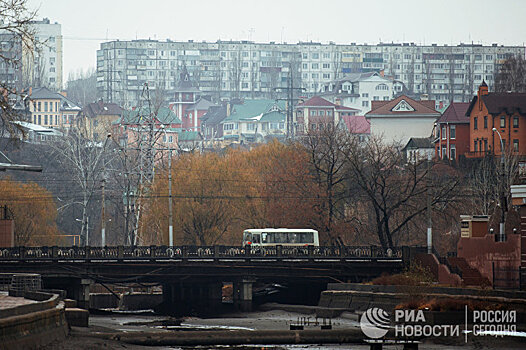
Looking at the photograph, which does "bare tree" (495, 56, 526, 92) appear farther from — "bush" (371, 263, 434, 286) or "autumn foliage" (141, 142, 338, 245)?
"bush" (371, 263, 434, 286)

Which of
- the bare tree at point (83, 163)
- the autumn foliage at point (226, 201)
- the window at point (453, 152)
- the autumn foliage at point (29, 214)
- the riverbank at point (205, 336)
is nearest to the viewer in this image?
the riverbank at point (205, 336)


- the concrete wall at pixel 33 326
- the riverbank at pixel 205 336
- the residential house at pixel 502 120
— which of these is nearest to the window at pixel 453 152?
the residential house at pixel 502 120

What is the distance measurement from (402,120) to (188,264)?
113m

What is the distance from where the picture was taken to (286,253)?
77.1 metres

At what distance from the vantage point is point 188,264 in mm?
74188

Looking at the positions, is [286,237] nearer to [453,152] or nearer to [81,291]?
[81,291]

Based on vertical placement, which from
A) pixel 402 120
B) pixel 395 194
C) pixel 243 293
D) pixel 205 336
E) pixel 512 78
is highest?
pixel 512 78

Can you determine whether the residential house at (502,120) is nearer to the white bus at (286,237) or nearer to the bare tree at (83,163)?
the white bus at (286,237)

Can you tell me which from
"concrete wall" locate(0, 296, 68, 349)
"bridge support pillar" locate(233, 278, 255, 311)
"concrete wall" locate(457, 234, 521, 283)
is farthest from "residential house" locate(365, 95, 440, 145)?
"concrete wall" locate(0, 296, 68, 349)

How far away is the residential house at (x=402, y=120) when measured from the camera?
594ft

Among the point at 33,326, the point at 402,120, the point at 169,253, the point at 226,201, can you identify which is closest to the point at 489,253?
the point at 169,253

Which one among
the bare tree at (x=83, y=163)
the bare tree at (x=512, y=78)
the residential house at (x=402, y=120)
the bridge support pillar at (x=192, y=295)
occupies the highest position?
the bare tree at (x=512, y=78)

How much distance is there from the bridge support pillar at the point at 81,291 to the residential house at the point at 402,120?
11108 centimetres

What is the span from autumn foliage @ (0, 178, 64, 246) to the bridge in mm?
28760
